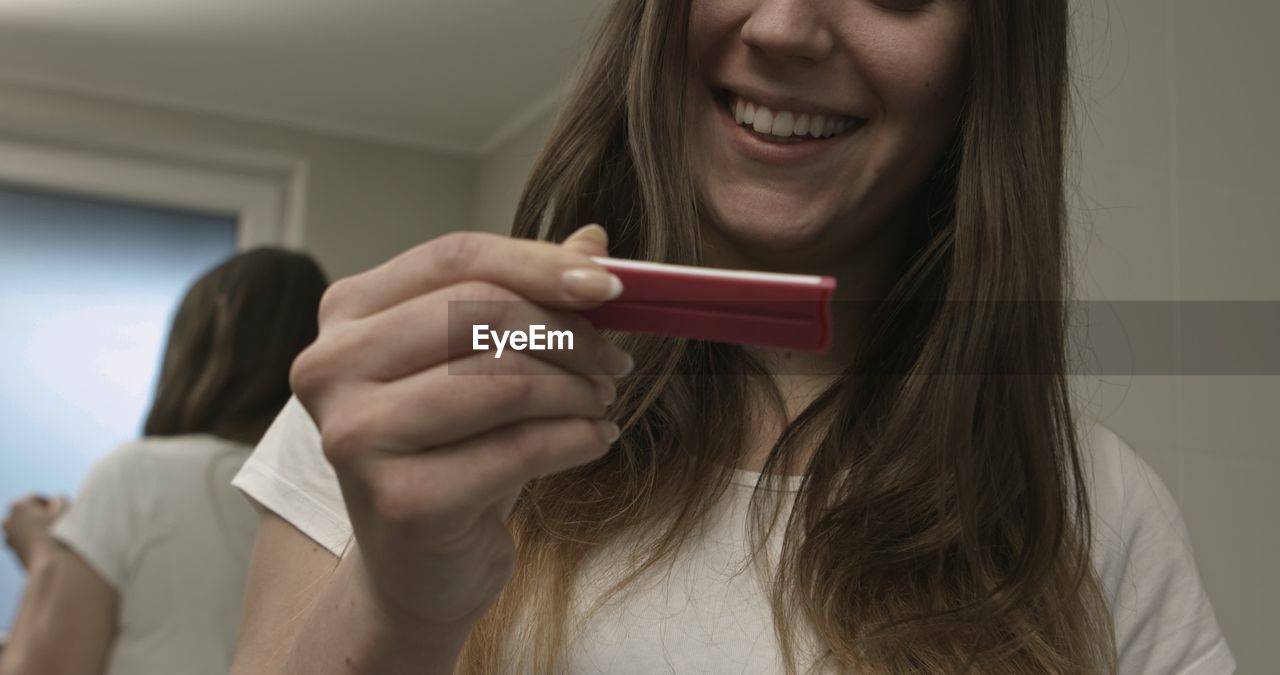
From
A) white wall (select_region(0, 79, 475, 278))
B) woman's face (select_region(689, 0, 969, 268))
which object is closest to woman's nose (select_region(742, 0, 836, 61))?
woman's face (select_region(689, 0, 969, 268))

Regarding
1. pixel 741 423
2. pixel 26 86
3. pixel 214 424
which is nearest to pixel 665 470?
pixel 741 423

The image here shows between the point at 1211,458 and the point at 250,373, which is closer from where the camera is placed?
the point at 250,373

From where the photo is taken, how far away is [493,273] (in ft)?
0.82

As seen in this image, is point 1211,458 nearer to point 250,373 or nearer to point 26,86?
point 250,373

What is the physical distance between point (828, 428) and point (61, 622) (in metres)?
0.42

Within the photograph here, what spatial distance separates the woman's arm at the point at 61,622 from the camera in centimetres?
52

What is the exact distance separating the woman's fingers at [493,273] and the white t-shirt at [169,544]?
0.35m

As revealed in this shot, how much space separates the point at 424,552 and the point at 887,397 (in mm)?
281

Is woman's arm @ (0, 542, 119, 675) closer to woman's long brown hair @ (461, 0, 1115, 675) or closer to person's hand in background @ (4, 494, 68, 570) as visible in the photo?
person's hand in background @ (4, 494, 68, 570)

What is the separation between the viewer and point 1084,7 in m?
0.76

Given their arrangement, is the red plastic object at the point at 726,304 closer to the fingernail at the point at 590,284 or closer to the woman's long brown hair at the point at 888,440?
the fingernail at the point at 590,284

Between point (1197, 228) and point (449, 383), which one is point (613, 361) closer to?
point (449, 383)

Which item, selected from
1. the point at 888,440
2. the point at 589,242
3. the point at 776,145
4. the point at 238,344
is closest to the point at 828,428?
the point at 888,440

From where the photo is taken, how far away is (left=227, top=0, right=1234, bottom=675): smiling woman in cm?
40
